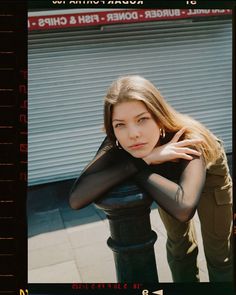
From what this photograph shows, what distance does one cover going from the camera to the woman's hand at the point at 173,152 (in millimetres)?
2445

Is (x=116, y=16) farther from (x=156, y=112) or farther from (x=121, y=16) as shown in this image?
(x=156, y=112)

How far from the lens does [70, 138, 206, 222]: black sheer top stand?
7.43ft

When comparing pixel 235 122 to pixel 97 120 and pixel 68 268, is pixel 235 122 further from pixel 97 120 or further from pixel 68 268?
pixel 68 268

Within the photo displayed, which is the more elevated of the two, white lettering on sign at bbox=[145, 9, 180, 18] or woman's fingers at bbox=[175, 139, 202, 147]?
white lettering on sign at bbox=[145, 9, 180, 18]

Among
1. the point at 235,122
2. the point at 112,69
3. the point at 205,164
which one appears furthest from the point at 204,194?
the point at 112,69

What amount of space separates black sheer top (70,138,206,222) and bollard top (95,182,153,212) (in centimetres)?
14

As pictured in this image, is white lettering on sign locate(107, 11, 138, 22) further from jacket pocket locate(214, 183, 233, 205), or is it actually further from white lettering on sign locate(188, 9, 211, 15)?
jacket pocket locate(214, 183, 233, 205)

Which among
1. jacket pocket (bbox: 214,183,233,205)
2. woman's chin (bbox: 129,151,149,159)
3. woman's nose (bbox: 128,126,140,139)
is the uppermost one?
woman's nose (bbox: 128,126,140,139)

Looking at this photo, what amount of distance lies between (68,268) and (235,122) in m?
1.94

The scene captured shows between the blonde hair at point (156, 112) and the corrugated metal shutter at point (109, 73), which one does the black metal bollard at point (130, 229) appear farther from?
the corrugated metal shutter at point (109, 73)

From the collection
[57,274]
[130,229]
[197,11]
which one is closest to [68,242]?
[57,274]

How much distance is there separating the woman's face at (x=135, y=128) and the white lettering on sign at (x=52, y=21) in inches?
40.0
